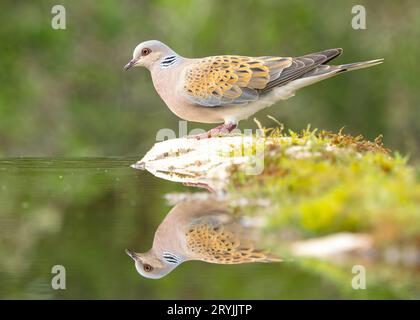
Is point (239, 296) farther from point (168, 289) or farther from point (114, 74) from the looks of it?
point (114, 74)

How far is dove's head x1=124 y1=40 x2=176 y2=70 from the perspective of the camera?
9602mm

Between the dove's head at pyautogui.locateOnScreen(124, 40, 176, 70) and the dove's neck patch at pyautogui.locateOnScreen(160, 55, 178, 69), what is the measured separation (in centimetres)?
5

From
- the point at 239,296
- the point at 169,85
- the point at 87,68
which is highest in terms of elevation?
the point at 87,68

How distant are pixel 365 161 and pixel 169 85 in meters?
3.28

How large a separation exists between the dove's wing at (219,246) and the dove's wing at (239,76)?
3.60 metres

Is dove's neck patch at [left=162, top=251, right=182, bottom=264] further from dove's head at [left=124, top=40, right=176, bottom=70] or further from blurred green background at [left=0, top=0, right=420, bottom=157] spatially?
blurred green background at [left=0, top=0, right=420, bottom=157]

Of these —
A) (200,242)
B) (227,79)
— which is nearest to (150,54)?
(227,79)

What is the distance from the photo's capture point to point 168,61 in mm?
Answer: 9516

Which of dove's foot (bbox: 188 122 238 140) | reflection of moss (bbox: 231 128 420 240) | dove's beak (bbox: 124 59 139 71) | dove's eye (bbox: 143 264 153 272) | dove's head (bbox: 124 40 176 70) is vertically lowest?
dove's eye (bbox: 143 264 153 272)

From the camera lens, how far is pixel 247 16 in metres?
18.7

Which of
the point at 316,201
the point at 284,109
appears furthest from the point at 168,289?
the point at 284,109

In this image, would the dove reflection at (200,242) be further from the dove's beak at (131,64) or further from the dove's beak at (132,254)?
the dove's beak at (131,64)

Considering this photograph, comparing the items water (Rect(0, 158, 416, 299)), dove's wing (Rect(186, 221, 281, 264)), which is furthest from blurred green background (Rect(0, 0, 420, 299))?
dove's wing (Rect(186, 221, 281, 264))

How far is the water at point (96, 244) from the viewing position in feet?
14.0
